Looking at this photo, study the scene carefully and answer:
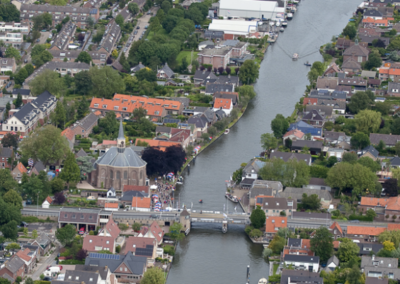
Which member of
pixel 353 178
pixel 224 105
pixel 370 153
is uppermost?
pixel 224 105

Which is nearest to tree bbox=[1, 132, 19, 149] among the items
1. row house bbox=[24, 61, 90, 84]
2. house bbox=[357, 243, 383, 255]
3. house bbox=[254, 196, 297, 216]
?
row house bbox=[24, 61, 90, 84]

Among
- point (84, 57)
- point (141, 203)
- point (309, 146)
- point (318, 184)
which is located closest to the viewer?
point (141, 203)

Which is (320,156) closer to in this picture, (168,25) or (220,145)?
(220,145)

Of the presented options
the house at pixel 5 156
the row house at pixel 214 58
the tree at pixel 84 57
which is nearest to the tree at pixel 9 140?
the house at pixel 5 156

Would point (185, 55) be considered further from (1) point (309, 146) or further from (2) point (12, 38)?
(1) point (309, 146)

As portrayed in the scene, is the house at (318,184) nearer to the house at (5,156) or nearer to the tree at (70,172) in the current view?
the tree at (70,172)

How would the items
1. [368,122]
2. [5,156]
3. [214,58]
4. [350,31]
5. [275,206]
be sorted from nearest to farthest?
1. [275,206]
2. [5,156]
3. [368,122]
4. [214,58]
5. [350,31]

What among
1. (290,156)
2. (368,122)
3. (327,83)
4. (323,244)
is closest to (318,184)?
(290,156)
